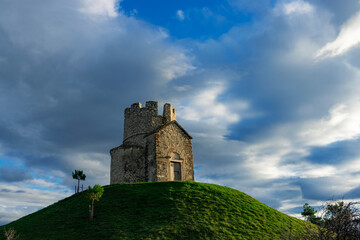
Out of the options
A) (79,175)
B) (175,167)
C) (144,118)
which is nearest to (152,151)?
(175,167)

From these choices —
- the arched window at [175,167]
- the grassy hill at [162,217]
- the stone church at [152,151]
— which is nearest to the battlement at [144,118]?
the stone church at [152,151]

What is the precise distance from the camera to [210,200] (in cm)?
3080

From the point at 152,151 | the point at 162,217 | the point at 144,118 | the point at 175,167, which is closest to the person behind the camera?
the point at 162,217

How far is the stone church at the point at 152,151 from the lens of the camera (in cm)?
4006

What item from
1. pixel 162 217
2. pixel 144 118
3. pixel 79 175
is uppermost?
pixel 144 118

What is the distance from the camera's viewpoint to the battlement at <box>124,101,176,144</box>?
43781 millimetres

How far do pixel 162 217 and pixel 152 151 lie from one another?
14585 millimetres

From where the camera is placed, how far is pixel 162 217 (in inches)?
1051

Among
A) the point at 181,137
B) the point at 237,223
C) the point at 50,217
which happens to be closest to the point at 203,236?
the point at 237,223

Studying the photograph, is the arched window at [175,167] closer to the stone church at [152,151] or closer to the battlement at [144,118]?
the stone church at [152,151]

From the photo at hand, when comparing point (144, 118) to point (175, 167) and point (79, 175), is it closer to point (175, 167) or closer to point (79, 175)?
point (175, 167)

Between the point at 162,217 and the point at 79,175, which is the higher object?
the point at 79,175

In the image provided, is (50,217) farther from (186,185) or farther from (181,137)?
(181,137)

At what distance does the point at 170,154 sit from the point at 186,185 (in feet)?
24.9
